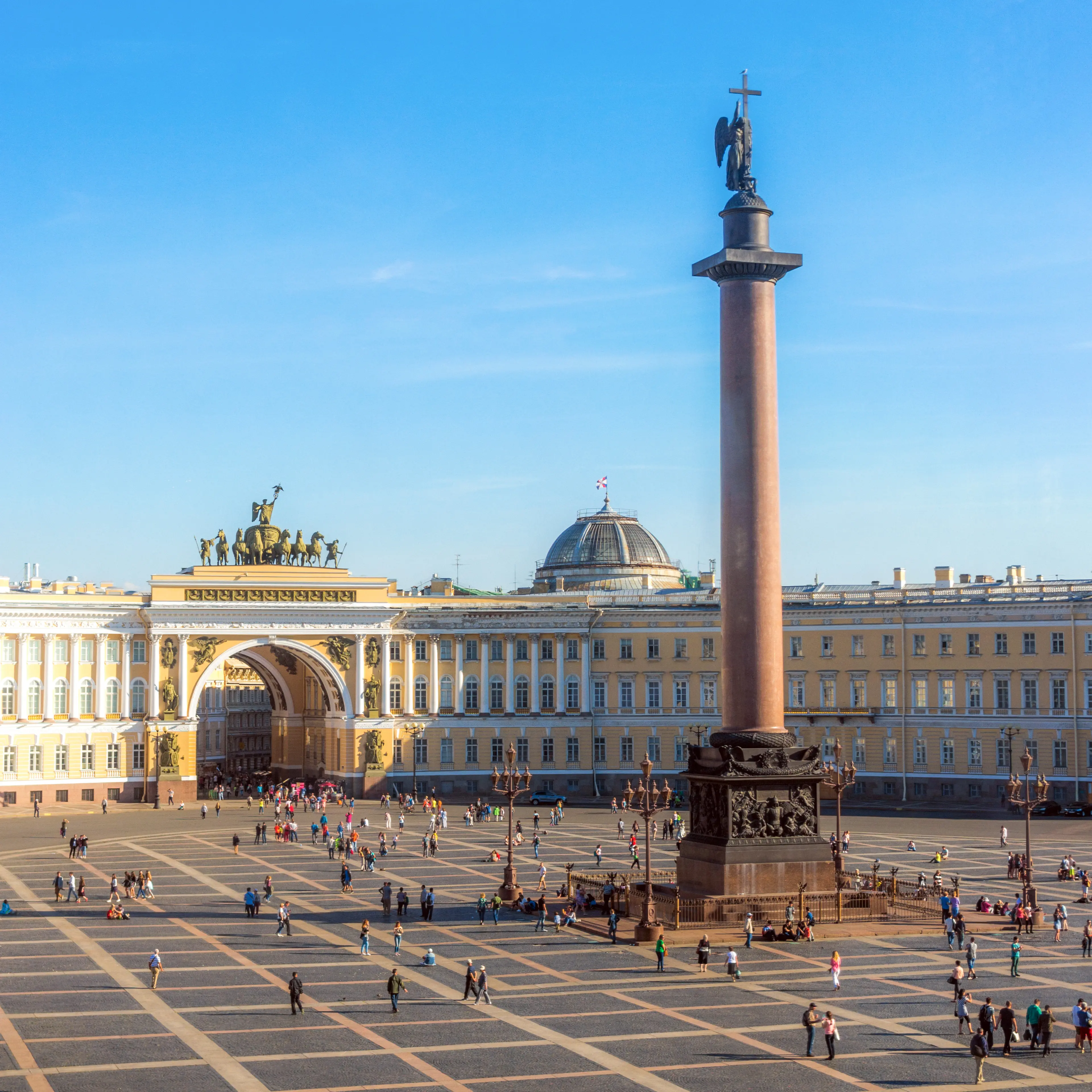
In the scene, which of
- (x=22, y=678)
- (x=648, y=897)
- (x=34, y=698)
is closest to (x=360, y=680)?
(x=34, y=698)

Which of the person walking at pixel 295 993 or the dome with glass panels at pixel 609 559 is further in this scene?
the dome with glass panels at pixel 609 559

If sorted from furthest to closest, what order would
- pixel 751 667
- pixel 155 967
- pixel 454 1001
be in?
pixel 751 667
pixel 155 967
pixel 454 1001

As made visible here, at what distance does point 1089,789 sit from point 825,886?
43.6 meters

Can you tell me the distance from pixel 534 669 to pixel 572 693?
105 inches

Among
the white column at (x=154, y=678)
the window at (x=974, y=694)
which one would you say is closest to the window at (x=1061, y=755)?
the window at (x=974, y=694)

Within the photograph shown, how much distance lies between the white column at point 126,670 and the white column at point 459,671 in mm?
18542

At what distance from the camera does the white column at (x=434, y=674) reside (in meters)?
94.9

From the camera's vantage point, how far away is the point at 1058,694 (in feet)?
279

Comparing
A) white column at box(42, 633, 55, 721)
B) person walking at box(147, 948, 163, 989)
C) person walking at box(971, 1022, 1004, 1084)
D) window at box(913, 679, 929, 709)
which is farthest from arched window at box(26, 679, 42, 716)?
person walking at box(971, 1022, 1004, 1084)

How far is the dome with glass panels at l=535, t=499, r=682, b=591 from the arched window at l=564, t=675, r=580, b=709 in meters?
22.2

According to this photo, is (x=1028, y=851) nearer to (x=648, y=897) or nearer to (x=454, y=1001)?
(x=648, y=897)

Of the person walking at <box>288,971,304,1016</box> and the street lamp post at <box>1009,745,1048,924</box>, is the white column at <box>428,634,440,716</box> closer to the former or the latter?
the street lamp post at <box>1009,745,1048,924</box>

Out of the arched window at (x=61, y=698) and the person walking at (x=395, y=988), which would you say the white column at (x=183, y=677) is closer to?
the arched window at (x=61, y=698)

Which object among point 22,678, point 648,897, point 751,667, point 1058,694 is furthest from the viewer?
point 22,678
